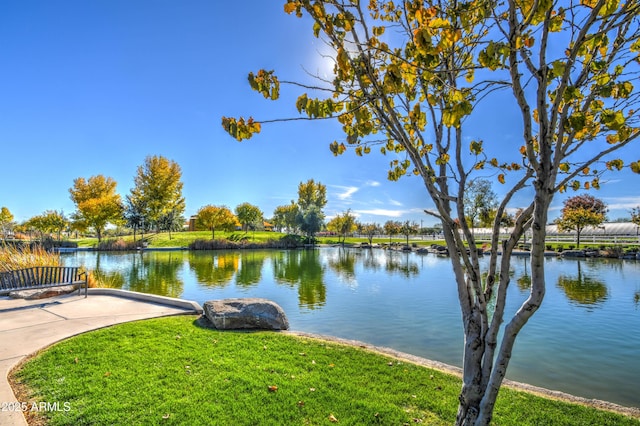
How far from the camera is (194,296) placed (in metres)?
12.3

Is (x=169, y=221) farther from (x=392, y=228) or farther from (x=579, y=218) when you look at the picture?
(x=579, y=218)

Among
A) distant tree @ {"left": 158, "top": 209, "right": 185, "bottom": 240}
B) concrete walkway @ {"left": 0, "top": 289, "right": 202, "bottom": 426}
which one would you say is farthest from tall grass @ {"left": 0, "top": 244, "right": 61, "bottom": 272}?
distant tree @ {"left": 158, "top": 209, "right": 185, "bottom": 240}

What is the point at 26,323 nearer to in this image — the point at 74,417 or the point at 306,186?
the point at 74,417

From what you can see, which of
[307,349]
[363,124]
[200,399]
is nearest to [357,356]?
[307,349]

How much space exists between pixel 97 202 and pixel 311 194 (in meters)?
30.9

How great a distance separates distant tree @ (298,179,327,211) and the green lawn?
52.4 m

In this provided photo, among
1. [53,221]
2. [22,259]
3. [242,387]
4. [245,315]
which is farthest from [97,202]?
[242,387]

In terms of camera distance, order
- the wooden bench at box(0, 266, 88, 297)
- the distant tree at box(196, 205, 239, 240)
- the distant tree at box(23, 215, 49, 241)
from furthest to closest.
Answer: the distant tree at box(196, 205, 239, 240) < the distant tree at box(23, 215, 49, 241) < the wooden bench at box(0, 266, 88, 297)

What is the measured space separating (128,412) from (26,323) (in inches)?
188

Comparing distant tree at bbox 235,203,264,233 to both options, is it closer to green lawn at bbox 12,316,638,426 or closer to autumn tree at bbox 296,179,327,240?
autumn tree at bbox 296,179,327,240

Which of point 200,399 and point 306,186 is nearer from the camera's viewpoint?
point 200,399

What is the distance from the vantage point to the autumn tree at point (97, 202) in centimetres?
4012

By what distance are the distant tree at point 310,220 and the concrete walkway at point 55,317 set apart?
42024 millimetres

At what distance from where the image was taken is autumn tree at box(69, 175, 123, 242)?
40125 mm
